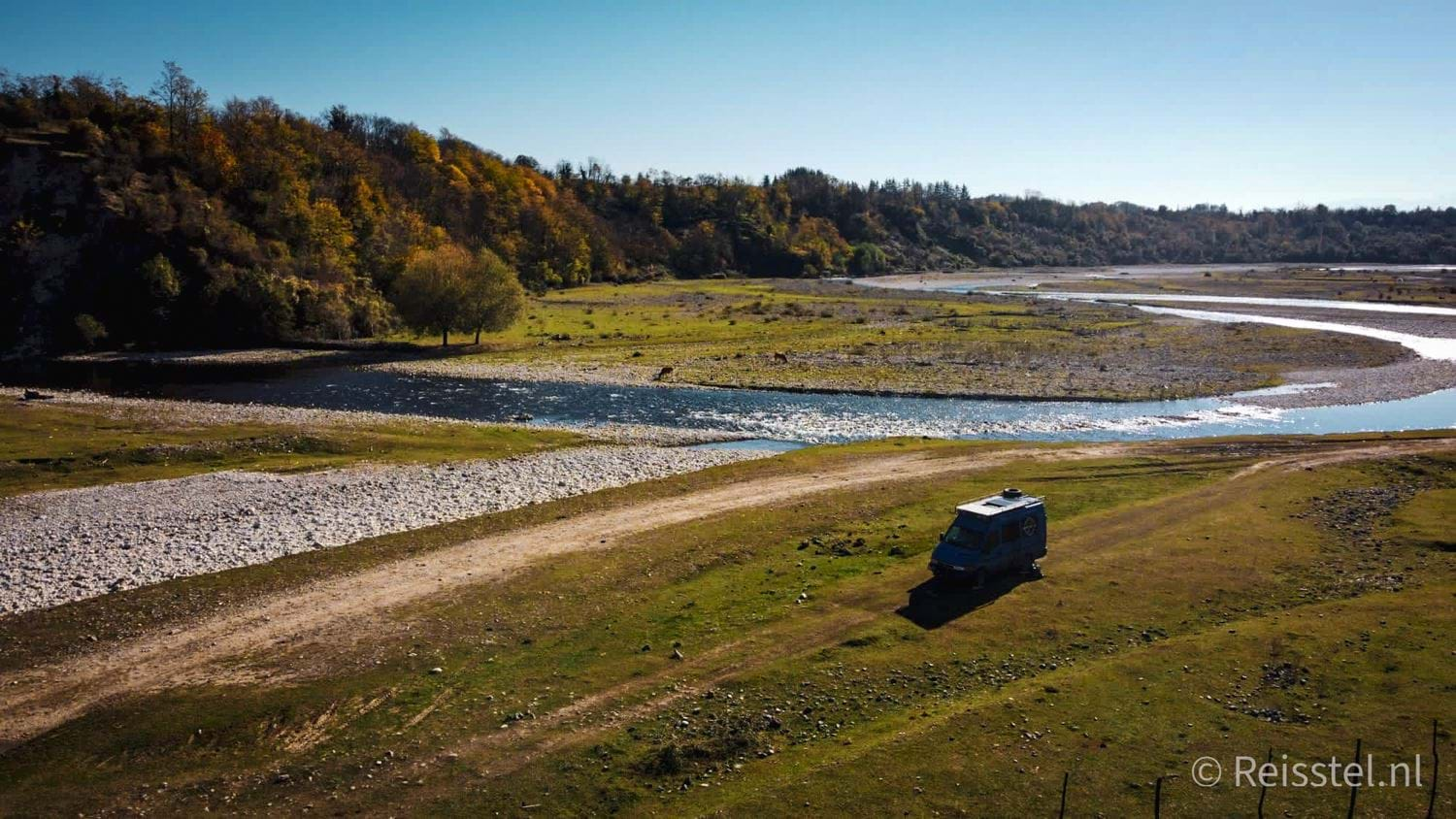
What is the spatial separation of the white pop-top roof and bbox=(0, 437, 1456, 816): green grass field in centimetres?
273

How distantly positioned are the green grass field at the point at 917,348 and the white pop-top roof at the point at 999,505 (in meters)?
47.1

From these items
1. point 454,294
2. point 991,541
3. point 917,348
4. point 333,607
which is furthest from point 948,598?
point 454,294

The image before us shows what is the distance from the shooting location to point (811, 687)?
928 inches

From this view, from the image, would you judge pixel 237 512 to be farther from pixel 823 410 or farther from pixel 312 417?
pixel 823 410

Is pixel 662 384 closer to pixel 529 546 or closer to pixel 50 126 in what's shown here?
pixel 529 546

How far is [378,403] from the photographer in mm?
74062

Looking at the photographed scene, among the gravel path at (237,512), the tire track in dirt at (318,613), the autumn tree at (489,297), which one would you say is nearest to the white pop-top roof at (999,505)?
the tire track in dirt at (318,613)

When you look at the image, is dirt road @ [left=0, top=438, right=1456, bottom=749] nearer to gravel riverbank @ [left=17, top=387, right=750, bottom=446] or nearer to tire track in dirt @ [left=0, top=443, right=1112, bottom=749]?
tire track in dirt @ [left=0, top=443, right=1112, bottom=749]

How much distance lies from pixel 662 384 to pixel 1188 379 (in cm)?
5091

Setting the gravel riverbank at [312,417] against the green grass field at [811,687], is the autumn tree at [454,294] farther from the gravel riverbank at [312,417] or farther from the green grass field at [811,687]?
the green grass field at [811,687]

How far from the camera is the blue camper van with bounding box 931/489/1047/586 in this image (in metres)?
29.6

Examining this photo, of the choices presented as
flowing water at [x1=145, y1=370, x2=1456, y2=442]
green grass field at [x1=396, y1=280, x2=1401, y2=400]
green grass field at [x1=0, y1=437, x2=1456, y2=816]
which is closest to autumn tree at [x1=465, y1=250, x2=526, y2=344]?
green grass field at [x1=396, y1=280, x2=1401, y2=400]

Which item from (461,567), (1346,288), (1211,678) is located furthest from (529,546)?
(1346,288)

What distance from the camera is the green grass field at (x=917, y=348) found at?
8419cm
